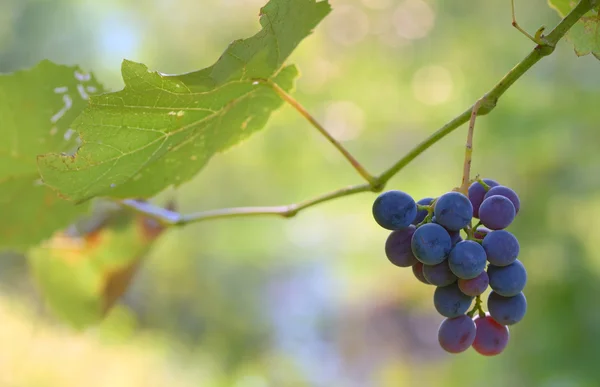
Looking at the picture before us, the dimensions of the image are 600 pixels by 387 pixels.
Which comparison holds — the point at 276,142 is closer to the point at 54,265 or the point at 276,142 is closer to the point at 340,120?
the point at 340,120

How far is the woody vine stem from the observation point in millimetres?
564

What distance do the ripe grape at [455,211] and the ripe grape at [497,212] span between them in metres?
Result: 0.03

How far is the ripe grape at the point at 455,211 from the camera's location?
57cm

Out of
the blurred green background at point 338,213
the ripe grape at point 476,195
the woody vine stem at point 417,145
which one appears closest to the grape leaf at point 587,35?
the woody vine stem at point 417,145

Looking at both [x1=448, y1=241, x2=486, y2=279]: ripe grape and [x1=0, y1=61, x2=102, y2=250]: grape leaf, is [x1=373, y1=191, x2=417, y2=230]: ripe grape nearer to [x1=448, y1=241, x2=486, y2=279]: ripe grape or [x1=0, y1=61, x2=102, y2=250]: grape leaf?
[x1=448, y1=241, x2=486, y2=279]: ripe grape

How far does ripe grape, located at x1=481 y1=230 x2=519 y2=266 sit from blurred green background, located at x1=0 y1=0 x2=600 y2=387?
1677mm

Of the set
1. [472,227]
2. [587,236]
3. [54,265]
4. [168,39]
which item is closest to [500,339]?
[472,227]

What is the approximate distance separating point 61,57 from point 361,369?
3.30 metres

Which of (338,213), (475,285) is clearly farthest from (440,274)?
(338,213)

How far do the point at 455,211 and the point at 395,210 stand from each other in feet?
0.21

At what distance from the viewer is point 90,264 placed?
4.67 ft

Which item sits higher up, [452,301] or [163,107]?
[163,107]

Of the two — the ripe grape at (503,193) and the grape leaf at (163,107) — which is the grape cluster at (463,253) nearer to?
the ripe grape at (503,193)

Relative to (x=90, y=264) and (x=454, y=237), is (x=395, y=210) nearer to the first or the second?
(x=454, y=237)
